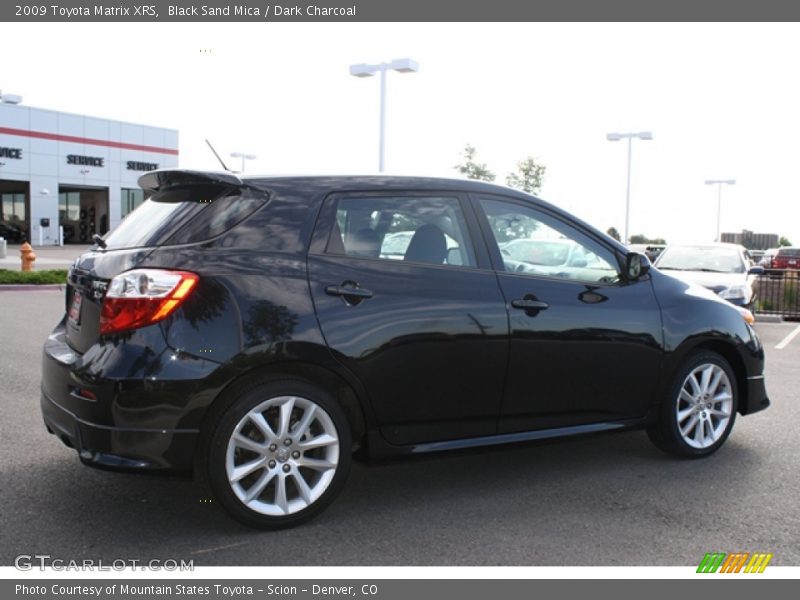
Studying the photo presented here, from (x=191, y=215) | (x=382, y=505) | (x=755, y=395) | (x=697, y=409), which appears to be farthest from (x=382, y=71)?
(x=382, y=505)

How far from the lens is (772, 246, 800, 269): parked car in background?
32.4 metres

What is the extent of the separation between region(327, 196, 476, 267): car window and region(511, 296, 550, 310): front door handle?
0.32 metres

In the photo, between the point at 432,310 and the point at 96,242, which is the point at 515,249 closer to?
the point at 432,310

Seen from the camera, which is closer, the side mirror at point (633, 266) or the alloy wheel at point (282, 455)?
the alloy wheel at point (282, 455)

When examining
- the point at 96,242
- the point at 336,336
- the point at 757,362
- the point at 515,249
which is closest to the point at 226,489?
the point at 336,336

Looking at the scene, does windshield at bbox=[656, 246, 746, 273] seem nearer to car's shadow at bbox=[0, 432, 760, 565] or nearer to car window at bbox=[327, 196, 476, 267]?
car's shadow at bbox=[0, 432, 760, 565]

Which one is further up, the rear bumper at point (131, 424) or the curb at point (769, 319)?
the rear bumper at point (131, 424)

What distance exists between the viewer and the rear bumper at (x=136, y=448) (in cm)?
354

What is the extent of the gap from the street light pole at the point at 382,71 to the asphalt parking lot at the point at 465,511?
588 inches

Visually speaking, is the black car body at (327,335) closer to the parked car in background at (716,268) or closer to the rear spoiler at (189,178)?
the rear spoiler at (189,178)

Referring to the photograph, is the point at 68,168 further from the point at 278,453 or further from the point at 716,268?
the point at 278,453

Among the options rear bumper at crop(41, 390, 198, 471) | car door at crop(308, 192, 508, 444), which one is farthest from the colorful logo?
rear bumper at crop(41, 390, 198, 471)

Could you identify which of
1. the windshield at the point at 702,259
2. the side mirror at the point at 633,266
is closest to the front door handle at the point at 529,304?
the side mirror at the point at 633,266

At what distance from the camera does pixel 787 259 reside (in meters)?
32.9
